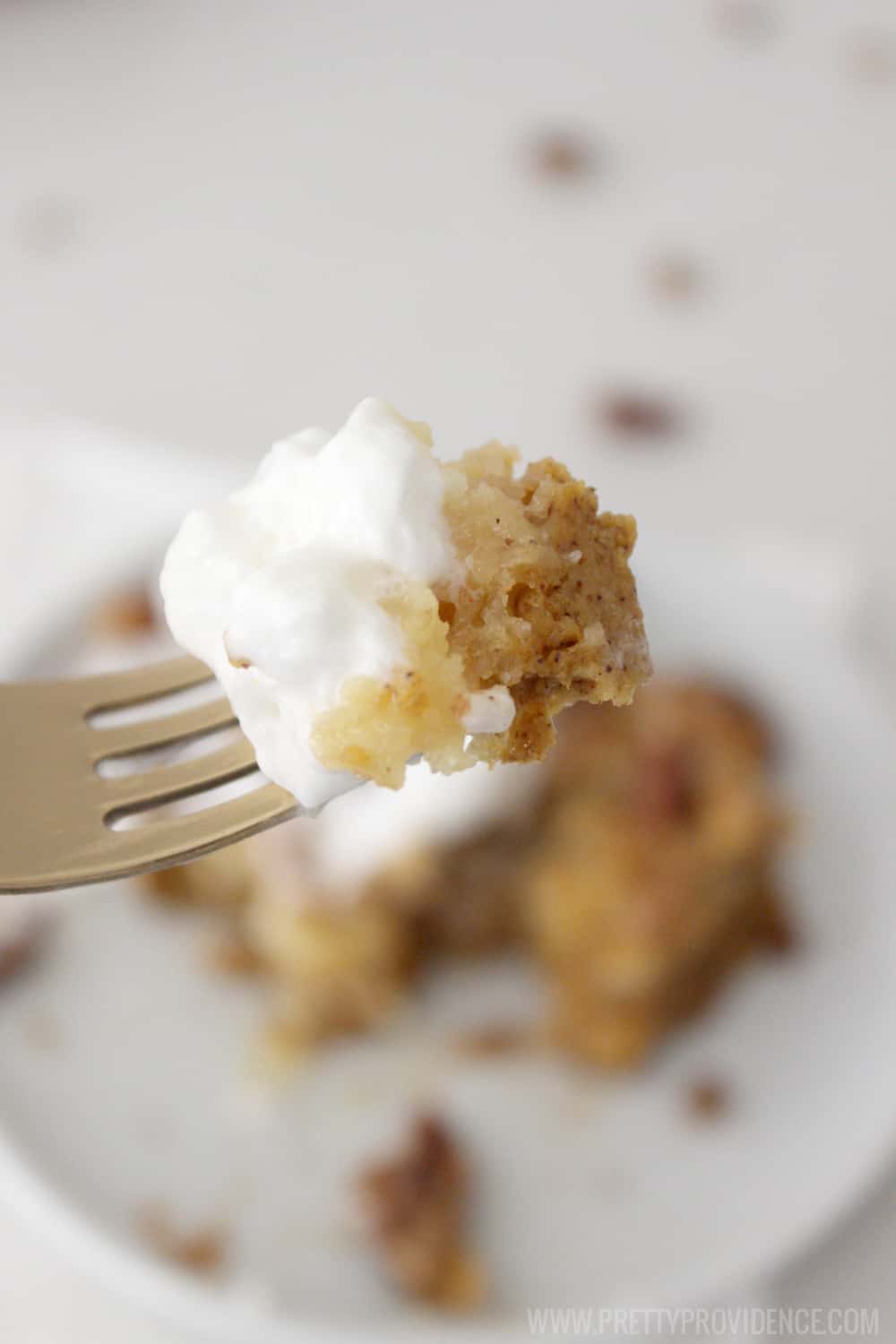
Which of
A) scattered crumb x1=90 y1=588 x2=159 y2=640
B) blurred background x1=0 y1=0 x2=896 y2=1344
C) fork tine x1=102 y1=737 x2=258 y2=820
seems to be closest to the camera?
fork tine x1=102 y1=737 x2=258 y2=820

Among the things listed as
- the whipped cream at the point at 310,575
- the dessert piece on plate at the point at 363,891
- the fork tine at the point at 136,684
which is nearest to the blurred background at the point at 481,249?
the dessert piece on plate at the point at 363,891

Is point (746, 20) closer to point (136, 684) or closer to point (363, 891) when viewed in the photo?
point (363, 891)

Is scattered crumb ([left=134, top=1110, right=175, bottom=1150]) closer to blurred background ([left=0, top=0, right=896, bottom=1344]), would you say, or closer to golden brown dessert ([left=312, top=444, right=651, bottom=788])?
blurred background ([left=0, top=0, right=896, bottom=1344])

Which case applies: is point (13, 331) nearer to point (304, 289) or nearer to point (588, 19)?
point (304, 289)

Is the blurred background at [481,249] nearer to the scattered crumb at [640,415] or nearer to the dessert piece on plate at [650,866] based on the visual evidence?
the scattered crumb at [640,415]

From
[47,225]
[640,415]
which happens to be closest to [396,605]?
[640,415]

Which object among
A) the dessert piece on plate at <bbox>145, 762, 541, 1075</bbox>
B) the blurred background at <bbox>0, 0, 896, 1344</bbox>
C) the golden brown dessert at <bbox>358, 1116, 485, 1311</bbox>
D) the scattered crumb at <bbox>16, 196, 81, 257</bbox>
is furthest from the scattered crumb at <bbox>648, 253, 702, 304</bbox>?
the golden brown dessert at <bbox>358, 1116, 485, 1311</bbox>
